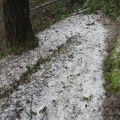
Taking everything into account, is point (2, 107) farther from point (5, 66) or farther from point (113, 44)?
point (113, 44)

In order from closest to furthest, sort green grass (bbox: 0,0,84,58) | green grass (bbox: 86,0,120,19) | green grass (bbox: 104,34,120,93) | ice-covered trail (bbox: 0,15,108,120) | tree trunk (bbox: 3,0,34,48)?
1. ice-covered trail (bbox: 0,15,108,120)
2. green grass (bbox: 104,34,120,93)
3. tree trunk (bbox: 3,0,34,48)
4. green grass (bbox: 86,0,120,19)
5. green grass (bbox: 0,0,84,58)

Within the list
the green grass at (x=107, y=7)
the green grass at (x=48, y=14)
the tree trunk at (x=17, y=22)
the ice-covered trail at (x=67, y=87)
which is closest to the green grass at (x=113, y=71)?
the ice-covered trail at (x=67, y=87)

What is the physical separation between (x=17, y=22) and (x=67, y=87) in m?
2.87

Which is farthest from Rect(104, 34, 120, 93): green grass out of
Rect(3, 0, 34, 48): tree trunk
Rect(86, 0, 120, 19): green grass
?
Rect(86, 0, 120, 19): green grass

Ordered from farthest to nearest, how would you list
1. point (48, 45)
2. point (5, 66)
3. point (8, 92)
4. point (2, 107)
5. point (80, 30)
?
1. point (80, 30)
2. point (48, 45)
3. point (5, 66)
4. point (8, 92)
5. point (2, 107)

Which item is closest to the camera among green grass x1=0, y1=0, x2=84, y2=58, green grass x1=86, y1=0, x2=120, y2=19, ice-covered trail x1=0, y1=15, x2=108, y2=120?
ice-covered trail x1=0, y1=15, x2=108, y2=120

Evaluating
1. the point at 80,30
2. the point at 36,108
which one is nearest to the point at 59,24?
the point at 80,30

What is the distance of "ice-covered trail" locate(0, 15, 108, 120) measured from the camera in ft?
14.9

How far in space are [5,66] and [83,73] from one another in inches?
90.1

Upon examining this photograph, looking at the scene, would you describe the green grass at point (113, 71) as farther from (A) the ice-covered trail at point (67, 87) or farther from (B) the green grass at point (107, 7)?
(B) the green grass at point (107, 7)

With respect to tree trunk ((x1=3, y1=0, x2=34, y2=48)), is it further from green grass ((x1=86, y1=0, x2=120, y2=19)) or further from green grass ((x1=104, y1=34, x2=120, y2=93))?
green grass ((x1=86, y1=0, x2=120, y2=19))

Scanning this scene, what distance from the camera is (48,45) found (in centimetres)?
734

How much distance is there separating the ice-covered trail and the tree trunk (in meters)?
0.67

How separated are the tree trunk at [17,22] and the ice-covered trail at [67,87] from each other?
2.20 feet
